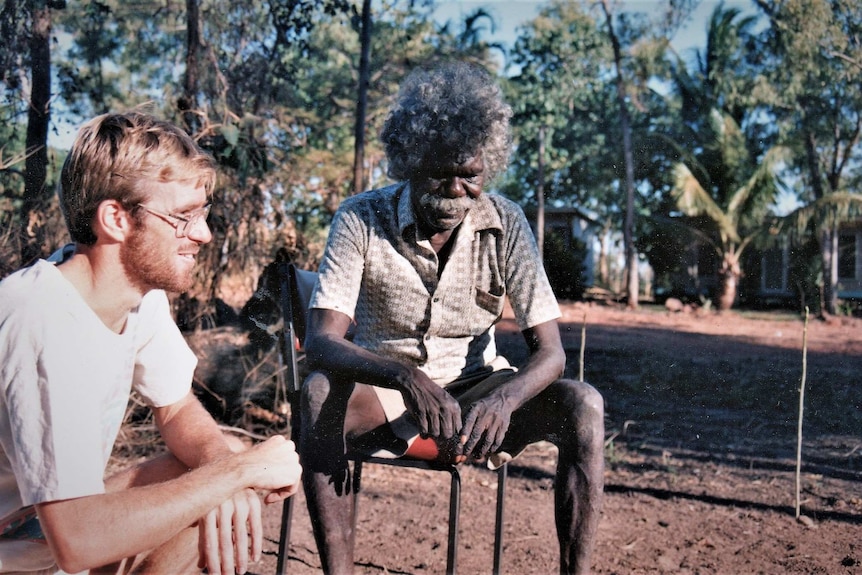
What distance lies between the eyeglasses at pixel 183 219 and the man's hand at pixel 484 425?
92cm

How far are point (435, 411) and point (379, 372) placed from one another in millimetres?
213

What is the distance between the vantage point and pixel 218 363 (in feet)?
14.7

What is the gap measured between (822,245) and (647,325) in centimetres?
634

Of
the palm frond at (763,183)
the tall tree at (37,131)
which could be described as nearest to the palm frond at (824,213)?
the palm frond at (763,183)

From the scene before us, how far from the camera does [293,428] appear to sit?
246 centimetres

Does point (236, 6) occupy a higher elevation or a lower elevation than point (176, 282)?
higher

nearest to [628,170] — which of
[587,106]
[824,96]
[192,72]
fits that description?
[824,96]

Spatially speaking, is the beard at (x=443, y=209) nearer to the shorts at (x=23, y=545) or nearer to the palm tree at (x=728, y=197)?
the shorts at (x=23, y=545)

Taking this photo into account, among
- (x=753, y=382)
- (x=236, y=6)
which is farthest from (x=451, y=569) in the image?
(x=236, y=6)

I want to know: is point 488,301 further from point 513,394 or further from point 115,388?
point 115,388

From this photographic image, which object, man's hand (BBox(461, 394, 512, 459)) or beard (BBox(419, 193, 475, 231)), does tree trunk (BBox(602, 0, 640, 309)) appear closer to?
beard (BBox(419, 193, 475, 231))

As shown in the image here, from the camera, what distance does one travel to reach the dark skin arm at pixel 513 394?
2.00 meters

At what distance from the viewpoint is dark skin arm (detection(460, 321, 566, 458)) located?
2.00 m

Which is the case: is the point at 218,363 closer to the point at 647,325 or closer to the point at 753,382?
the point at 753,382
